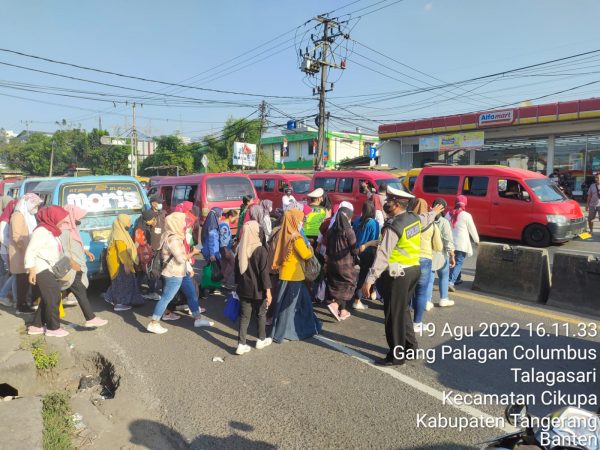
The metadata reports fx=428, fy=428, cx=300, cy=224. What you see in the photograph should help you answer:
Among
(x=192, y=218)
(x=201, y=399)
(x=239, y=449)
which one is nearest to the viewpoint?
(x=239, y=449)

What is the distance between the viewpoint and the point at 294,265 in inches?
189

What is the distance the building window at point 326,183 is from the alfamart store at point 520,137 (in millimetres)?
13165

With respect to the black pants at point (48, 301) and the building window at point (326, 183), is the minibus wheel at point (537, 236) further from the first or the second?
the black pants at point (48, 301)

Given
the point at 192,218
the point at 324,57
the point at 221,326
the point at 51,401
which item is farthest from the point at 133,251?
the point at 324,57

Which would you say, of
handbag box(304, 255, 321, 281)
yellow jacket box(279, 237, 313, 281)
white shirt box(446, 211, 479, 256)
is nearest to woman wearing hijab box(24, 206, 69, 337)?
yellow jacket box(279, 237, 313, 281)

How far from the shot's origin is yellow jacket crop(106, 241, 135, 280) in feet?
20.3

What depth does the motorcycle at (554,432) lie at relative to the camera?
189cm

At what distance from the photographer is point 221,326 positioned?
5.60 metres

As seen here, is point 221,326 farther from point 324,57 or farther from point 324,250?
point 324,57

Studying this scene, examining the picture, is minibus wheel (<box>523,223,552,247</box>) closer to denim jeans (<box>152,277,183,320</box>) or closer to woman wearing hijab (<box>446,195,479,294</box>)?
woman wearing hijab (<box>446,195,479,294</box>)

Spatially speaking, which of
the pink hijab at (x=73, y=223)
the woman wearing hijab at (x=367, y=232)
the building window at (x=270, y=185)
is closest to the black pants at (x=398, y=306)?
the woman wearing hijab at (x=367, y=232)

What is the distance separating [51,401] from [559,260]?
253 inches

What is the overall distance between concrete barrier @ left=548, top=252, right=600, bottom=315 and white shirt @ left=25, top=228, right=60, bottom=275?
659 centimetres

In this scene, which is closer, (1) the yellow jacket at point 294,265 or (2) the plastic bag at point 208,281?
(1) the yellow jacket at point 294,265
